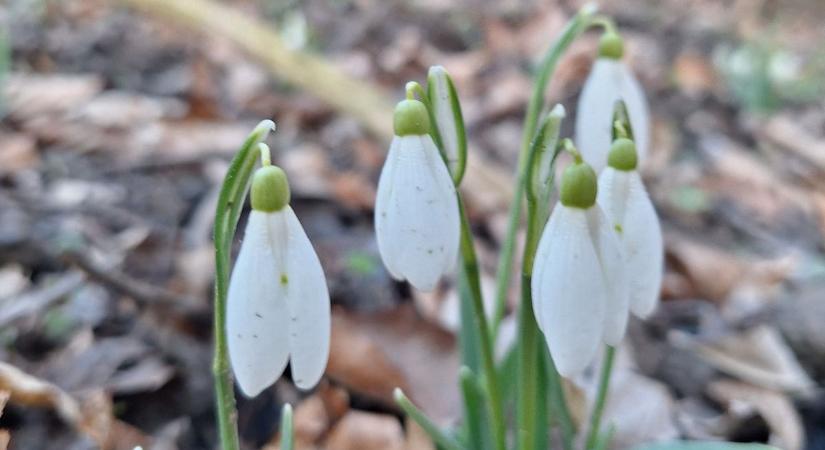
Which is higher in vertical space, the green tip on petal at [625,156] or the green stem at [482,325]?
the green tip on petal at [625,156]

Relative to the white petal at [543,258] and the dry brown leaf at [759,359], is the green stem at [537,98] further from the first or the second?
the dry brown leaf at [759,359]

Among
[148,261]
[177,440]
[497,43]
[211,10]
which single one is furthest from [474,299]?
[497,43]

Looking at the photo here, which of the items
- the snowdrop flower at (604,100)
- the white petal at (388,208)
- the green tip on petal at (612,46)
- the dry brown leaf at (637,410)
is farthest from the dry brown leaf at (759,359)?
the white petal at (388,208)

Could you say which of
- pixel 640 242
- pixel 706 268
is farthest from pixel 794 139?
pixel 640 242

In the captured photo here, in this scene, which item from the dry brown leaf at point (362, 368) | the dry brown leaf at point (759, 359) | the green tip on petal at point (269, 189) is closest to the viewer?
the green tip on petal at point (269, 189)

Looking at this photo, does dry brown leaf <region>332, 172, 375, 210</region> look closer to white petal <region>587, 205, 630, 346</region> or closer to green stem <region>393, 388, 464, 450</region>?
green stem <region>393, 388, 464, 450</region>

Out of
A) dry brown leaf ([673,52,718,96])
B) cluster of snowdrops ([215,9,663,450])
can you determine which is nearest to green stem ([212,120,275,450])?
cluster of snowdrops ([215,9,663,450])
